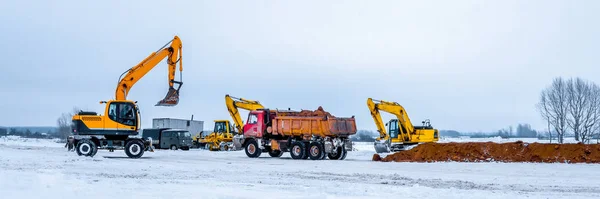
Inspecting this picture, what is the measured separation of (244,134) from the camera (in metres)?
37.1

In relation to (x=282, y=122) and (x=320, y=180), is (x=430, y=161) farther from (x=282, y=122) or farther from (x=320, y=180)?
(x=320, y=180)

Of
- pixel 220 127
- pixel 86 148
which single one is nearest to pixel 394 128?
pixel 220 127

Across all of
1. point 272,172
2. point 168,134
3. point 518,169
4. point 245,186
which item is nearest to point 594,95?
point 168,134

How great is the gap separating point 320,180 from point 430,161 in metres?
13.0

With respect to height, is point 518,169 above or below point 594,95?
below

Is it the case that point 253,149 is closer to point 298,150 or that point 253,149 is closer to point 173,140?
point 298,150

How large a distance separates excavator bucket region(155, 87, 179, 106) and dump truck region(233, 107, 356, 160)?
4.05 meters

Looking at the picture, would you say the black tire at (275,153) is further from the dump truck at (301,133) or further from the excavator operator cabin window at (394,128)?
the excavator operator cabin window at (394,128)

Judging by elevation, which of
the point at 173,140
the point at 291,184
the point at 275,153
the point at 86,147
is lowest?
the point at 291,184

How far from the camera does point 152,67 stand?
3619cm

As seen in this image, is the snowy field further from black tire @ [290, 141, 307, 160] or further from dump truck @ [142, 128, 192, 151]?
dump truck @ [142, 128, 192, 151]

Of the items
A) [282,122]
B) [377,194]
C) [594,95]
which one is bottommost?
[377,194]

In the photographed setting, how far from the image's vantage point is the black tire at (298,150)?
34250 millimetres

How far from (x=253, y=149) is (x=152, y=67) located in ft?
22.2
